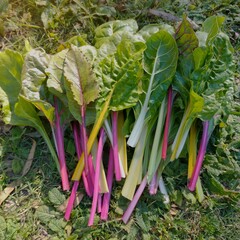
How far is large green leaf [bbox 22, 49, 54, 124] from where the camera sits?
2207 millimetres

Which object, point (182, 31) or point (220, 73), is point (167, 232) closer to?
point (220, 73)

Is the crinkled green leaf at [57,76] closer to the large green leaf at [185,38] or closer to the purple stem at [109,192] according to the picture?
the purple stem at [109,192]

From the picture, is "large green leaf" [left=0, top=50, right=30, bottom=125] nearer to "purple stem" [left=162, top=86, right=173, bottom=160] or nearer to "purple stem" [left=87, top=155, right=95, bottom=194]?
"purple stem" [left=87, top=155, right=95, bottom=194]

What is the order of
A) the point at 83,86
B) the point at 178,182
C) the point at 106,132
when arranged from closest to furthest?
the point at 83,86 < the point at 106,132 < the point at 178,182

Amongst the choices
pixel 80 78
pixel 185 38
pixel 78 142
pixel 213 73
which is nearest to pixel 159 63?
pixel 185 38

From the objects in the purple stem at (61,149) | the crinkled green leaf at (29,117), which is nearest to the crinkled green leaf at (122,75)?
the purple stem at (61,149)

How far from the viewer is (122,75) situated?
2.24m

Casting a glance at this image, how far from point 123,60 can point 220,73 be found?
602mm

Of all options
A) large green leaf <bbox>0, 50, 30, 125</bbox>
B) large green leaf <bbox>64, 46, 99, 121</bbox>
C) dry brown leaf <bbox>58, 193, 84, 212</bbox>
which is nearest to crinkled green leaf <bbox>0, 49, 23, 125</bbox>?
large green leaf <bbox>0, 50, 30, 125</bbox>

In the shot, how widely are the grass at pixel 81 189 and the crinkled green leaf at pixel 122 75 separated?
40cm

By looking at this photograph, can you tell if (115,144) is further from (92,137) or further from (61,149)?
(61,149)

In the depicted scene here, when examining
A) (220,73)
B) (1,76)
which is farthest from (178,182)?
(1,76)

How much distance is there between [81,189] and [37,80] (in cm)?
74

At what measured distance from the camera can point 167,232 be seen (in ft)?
8.02
